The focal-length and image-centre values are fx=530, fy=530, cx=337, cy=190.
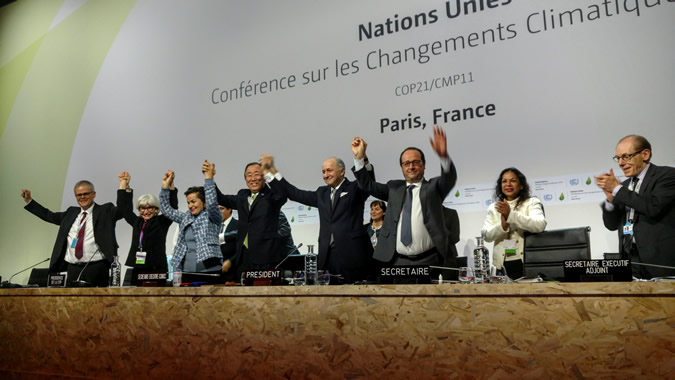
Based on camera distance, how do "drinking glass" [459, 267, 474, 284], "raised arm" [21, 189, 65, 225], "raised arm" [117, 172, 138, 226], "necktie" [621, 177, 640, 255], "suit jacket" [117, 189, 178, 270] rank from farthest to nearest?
"raised arm" [21, 189, 65, 225]
"raised arm" [117, 172, 138, 226]
"suit jacket" [117, 189, 178, 270]
"necktie" [621, 177, 640, 255]
"drinking glass" [459, 267, 474, 284]

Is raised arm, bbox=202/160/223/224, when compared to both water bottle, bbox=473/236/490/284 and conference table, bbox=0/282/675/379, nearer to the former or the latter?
conference table, bbox=0/282/675/379

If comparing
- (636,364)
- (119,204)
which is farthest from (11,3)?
(636,364)

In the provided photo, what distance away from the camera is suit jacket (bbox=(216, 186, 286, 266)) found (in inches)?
135

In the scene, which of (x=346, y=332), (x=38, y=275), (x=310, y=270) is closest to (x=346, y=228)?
(x=310, y=270)

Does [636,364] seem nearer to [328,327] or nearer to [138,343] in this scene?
[328,327]

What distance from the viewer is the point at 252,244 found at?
3.45 meters

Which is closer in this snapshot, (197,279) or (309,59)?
(197,279)

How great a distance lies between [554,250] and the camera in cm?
275

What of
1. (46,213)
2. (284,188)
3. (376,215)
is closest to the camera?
(284,188)

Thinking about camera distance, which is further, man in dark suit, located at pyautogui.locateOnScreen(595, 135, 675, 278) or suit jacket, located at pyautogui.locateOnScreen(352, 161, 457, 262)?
suit jacket, located at pyautogui.locateOnScreen(352, 161, 457, 262)

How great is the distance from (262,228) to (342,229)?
63cm

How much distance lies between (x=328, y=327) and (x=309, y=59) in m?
2.91

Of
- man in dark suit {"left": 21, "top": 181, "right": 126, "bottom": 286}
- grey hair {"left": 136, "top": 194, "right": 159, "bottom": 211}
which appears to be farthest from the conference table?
grey hair {"left": 136, "top": 194, "right": 159, "bottom": 211}

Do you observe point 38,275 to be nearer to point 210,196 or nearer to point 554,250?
point 210,196
